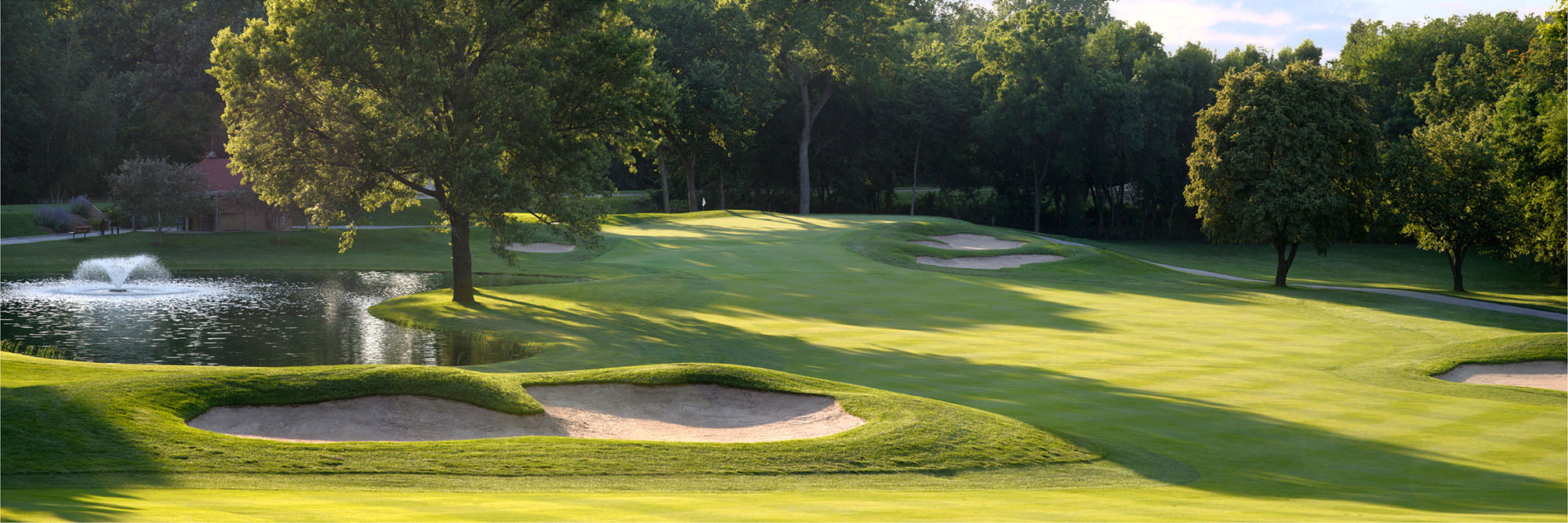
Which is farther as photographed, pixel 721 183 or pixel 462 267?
pixel 721 183

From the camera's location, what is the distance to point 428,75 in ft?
96.8

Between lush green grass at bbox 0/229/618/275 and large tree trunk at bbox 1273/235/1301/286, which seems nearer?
large tree trunk at bbox 1273/235/1301/286

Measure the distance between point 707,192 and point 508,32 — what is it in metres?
60.7

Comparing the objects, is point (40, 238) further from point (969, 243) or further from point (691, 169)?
point (969, 243)

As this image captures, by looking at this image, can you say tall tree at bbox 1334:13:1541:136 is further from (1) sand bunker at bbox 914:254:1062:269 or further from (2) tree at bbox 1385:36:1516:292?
(1) sand bunker at bbox 914:254:1062:269

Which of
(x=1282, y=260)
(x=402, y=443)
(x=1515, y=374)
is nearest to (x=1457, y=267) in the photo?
(x=1282, y=260)

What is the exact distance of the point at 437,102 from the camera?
3006 centimetres

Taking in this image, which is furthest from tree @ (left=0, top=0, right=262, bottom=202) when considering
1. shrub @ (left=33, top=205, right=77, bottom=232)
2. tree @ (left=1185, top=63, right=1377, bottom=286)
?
tree @ (left=1185, top=63, right=1377, bottom=286)

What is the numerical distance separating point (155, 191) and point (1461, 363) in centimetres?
5410

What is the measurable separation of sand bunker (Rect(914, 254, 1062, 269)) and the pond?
77.0ft

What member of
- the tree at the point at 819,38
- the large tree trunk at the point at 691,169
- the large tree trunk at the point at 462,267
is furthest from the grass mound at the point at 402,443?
the large tree trunk at the point at 691,169

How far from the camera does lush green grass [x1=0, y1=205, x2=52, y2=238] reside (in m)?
55.0

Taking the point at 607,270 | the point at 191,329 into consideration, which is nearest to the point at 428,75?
the point at 191,329

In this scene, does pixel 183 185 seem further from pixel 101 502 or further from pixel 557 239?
pixel 101 502
